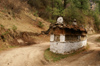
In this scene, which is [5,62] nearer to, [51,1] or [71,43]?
[71,43]

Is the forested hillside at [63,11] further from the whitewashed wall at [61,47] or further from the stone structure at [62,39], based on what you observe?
the whitewashed wall at [61,47]

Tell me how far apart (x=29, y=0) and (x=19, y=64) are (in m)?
30.7

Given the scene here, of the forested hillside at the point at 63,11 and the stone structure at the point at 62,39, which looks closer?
the stone structure at the point at 62,39

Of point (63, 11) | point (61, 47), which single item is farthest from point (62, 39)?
point (63, 11)

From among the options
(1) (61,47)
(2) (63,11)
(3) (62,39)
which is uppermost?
(2) (63,11)

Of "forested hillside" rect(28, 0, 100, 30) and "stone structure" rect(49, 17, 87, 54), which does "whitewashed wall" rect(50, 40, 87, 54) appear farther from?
"forested hillside" rect(28, 0, 100, 30)

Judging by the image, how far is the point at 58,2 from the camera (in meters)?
34.9

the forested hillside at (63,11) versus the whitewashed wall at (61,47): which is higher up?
the forested hillside at (63,11)

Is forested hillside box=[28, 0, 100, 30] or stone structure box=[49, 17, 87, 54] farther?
forested hillside box=[28, 0, 100, 30]

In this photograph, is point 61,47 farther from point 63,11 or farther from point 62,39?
point 63,11

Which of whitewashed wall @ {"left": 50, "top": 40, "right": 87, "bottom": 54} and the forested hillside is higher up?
the forested hillside

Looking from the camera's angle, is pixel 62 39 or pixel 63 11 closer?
pixel 62 39

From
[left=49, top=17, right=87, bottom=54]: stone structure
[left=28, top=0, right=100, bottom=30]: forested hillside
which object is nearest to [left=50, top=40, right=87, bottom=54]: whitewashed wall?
[left=49, top=17, right=87, bottom=54]: stone structure

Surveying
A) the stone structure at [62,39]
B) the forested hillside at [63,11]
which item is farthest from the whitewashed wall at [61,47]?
the forested hillside at [63,11]
